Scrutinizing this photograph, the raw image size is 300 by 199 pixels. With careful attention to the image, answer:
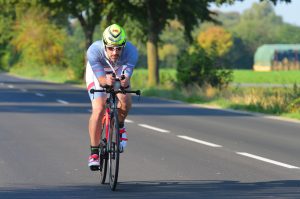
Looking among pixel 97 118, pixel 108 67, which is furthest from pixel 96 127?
pixel 108 67

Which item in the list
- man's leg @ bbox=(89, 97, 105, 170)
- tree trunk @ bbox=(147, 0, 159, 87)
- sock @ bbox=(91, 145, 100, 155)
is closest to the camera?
man's leg @ bbox=(89, 97, 105, 170)

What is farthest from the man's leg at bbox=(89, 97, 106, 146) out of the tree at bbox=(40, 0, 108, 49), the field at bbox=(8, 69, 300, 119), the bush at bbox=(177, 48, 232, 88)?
the tree at bbox=(40, 0, 108, 49)

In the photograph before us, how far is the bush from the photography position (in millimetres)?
36438

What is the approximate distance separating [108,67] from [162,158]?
3.05m

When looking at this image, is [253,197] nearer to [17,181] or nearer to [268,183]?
[268,183]

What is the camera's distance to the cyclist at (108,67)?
376 inches

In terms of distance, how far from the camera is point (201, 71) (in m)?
36.9

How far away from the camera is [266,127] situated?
19.8 meters

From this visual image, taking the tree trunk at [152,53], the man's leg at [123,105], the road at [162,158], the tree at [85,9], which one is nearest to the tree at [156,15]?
the tree trunk at [152,53]

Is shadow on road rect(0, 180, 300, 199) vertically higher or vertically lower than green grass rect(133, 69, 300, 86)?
higher

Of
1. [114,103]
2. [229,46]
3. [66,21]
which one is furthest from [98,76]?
[229,46]

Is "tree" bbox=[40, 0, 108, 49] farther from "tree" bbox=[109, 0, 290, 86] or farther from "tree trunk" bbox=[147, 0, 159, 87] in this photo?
"tree trunk" bbox=[147, 0, 159, 87]

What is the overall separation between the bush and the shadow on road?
26.1 metres

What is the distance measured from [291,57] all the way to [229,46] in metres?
22.0
